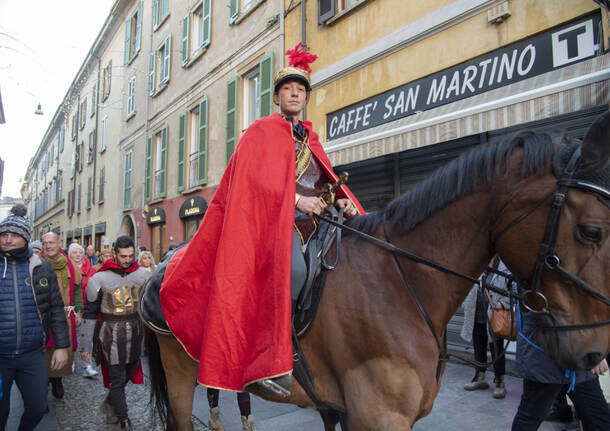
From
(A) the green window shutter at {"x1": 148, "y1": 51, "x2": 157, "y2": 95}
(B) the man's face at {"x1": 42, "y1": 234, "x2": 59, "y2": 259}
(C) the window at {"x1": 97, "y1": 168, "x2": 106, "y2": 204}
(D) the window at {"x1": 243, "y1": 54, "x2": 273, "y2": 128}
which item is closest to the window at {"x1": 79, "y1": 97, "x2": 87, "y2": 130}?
(C) the window at {"x1": 97, "y1": 168, "x2": 106, "y2": 204}

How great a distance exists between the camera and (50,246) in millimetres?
5555

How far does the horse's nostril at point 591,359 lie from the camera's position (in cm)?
160

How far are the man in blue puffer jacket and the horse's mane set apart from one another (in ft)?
9.56

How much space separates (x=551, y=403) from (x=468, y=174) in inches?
70.5

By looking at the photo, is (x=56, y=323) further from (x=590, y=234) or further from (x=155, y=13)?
(x=155, y=13)

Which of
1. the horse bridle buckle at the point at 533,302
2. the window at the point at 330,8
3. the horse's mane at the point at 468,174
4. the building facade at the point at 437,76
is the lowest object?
the horse bridle buckle at the point at 533,302

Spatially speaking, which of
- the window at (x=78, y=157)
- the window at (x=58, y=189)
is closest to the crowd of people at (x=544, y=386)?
the window at (x=78, y=157)

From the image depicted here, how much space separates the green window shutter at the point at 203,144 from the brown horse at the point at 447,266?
11508 millimetres

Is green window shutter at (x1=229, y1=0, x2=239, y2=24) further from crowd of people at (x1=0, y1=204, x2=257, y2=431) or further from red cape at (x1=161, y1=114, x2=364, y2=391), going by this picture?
red cape at (x1=161, y1=114, x2=364, y2=391)

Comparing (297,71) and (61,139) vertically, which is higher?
(61,139)

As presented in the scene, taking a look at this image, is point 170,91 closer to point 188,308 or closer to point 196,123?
→ point 196,123

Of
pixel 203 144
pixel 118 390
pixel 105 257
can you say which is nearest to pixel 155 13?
pixel 203 144

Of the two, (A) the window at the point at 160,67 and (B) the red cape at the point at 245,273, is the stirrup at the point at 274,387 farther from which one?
(A) the window at the point at 160,67

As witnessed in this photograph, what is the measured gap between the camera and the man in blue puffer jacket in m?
3.21
